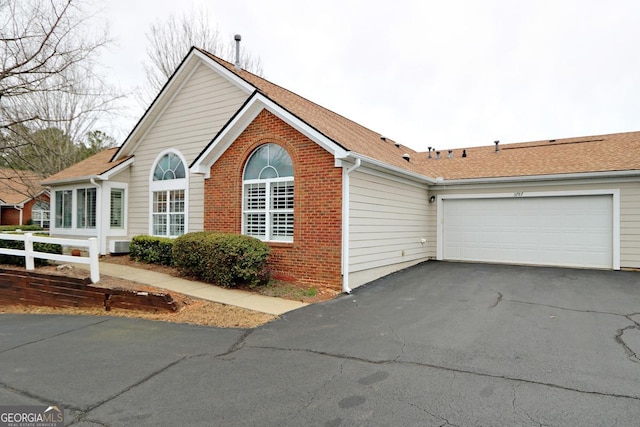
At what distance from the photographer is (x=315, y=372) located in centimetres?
450

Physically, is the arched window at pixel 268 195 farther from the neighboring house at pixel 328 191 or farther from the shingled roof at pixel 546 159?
the shingled roof at pixel 546 159

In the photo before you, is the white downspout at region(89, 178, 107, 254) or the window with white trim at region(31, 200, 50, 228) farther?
the window with white trim at region(31, 200, 50, 228)

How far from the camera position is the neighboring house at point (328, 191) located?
30.4ft

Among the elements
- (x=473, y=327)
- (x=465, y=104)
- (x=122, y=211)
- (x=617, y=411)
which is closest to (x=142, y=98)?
(x=122, y=211)

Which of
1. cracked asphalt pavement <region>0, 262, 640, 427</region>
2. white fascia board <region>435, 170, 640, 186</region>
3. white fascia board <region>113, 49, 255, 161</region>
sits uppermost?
white fascia board <region>113, 49, 255, 161</region>

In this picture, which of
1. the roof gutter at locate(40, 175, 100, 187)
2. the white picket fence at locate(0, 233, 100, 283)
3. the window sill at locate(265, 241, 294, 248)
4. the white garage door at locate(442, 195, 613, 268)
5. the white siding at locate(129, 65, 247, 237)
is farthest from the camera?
the roof gutter at locate(40, 175, 100, 187)

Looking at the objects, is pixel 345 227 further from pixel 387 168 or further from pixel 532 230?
pixel 532 230

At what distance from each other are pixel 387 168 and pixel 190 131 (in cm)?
738

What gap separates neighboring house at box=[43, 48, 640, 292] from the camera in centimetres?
928

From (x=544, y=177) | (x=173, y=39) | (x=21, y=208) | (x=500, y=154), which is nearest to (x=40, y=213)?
(x=21, y=208)

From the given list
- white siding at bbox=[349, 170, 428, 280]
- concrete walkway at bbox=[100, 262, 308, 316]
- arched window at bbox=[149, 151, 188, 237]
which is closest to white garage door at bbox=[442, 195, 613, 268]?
white siding at bbox=[349, 170, 428, 280]

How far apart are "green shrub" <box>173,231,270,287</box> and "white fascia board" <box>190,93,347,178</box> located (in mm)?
2424

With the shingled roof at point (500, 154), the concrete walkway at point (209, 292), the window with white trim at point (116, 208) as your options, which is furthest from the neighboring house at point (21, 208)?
the shingled roof at point (500, 154)

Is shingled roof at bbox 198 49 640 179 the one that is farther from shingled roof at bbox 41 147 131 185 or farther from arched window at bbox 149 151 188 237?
shingled roof at bbox 41 147 131 185
